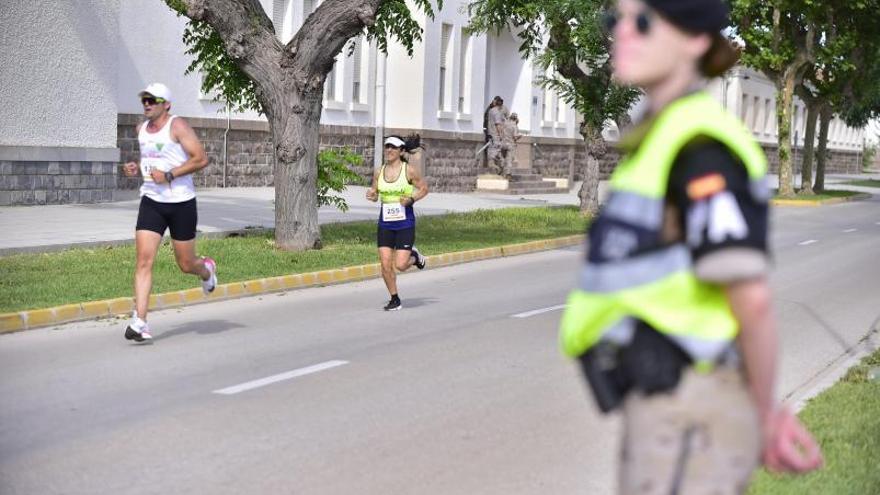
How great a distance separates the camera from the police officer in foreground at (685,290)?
2926 millimetres

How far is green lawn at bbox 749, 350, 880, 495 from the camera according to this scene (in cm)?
664

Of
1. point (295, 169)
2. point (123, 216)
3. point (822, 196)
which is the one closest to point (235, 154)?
point (123, 216)

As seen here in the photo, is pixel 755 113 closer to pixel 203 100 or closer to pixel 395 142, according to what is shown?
pixel 203 100

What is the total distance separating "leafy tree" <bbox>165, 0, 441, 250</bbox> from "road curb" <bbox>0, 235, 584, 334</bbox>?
1.64 metres

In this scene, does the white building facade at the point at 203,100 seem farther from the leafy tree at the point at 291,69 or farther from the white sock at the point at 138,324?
the white sock at the point at 138,324

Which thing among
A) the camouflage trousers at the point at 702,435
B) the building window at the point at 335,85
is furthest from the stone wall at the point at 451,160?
the camouflage trousers at the point at 702,435

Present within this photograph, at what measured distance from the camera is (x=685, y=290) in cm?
298

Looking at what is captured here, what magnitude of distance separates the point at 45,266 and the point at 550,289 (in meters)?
5.51

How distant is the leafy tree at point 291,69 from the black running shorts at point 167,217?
23.5 ft

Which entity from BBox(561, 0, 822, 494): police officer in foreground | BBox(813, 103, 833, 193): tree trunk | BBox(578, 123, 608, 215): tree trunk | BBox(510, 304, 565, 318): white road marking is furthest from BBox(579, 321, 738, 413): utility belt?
BBox(813, 103, 833, 193): tree trunk

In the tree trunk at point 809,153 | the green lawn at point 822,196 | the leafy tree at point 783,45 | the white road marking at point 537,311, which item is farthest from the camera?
the tree trunk at point 809,153

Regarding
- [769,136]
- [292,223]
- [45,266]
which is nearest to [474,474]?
[45,266]

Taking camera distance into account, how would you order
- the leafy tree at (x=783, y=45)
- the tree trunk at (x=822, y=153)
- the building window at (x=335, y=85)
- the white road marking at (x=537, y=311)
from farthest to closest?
1. the tree trunk at (x=822, y=153)
2. the leafy tree at (x=783, y=45)
3. the building window at (x=335, y=85)
4. the white road marking at (x=537, y=311)

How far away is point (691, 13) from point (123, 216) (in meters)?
19.6
